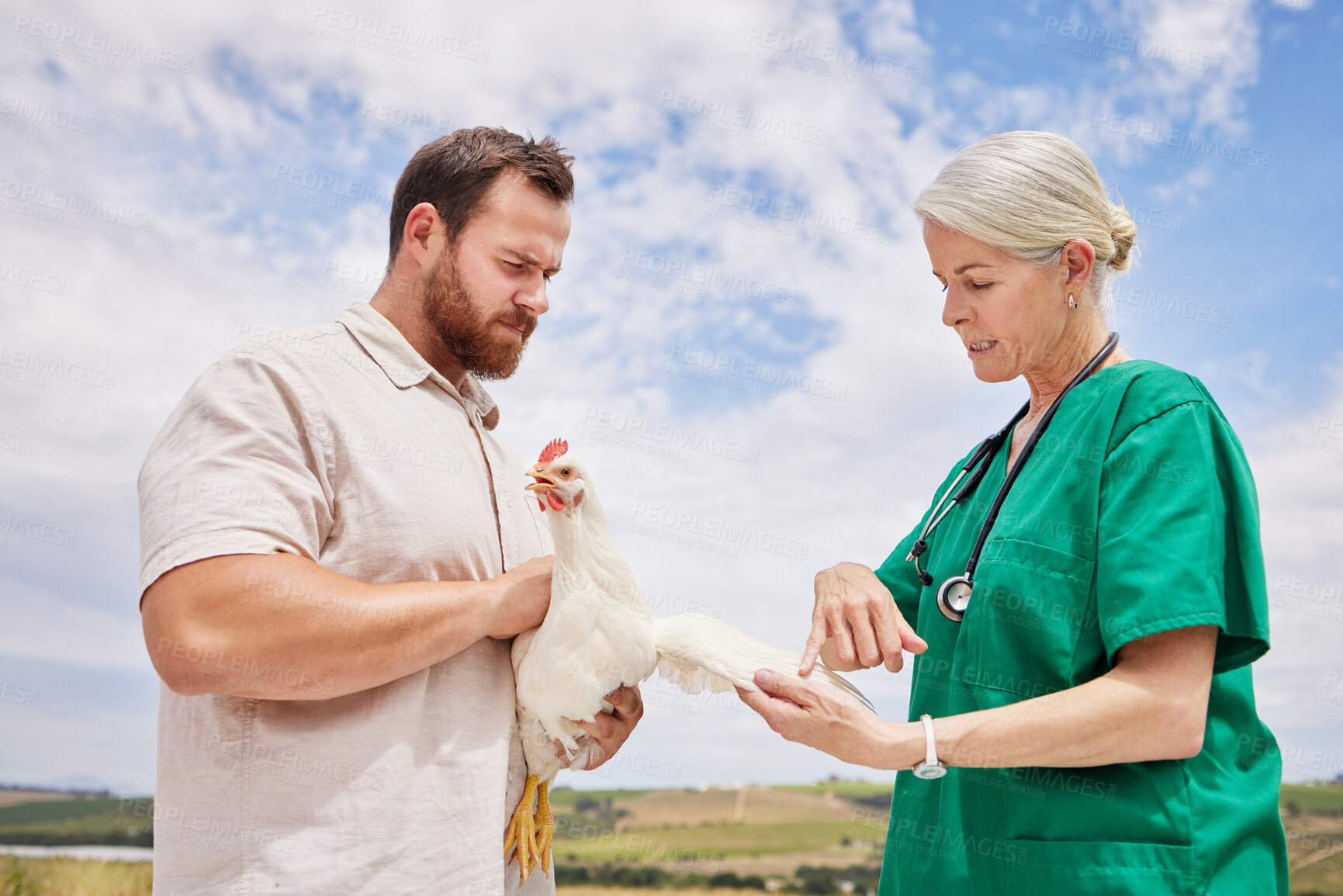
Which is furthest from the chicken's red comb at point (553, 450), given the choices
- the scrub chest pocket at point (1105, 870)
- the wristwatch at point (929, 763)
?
the scrub chest pocket at point (1105, 870)

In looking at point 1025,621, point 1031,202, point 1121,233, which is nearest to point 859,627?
point 1025,621

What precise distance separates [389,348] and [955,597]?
66.7 inches

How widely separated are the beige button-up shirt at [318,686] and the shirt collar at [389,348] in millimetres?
107

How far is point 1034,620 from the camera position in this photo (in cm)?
200

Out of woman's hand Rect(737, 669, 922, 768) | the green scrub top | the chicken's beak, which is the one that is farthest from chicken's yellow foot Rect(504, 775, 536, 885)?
the green scrub top

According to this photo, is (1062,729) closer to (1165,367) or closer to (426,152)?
(1165,367)

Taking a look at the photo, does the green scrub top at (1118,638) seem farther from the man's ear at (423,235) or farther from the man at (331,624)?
the man's ear at (423,235)

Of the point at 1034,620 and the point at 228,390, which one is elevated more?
the point at 228,390

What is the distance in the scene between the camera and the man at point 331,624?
1.72 meters

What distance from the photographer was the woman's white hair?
2.27 metres

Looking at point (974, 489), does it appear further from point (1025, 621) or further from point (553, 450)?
point (553, 450)

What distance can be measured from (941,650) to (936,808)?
41 cm

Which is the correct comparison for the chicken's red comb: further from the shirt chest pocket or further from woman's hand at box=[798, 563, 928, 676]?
the shirt chest pocket

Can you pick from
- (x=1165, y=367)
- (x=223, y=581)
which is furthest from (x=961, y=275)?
(x=223, y=581)
